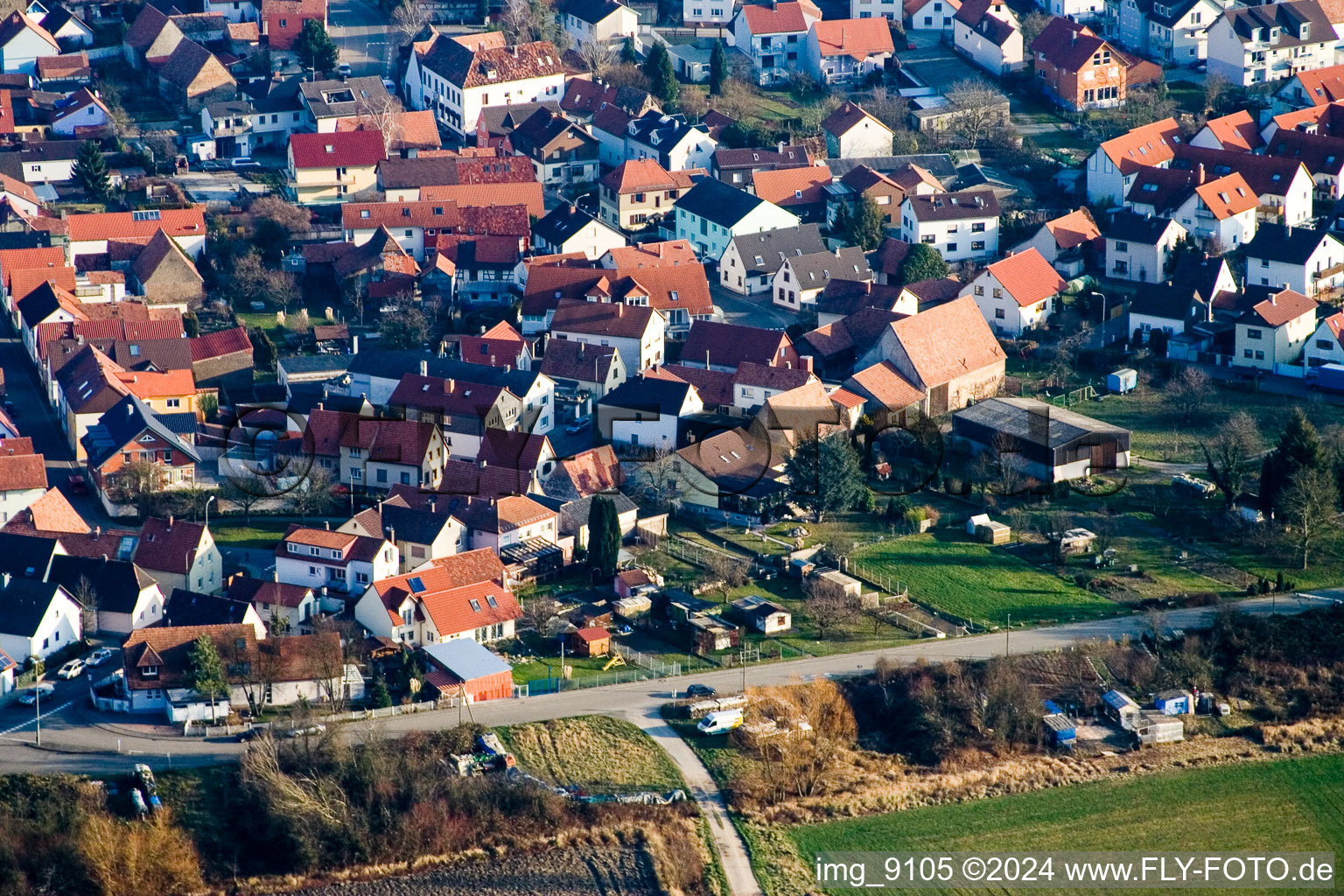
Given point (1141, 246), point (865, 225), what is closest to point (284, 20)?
point (865, 225)

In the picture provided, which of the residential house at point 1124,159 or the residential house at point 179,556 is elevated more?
the residential house at point 1124,159

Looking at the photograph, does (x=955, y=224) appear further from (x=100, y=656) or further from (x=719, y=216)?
(x=100, y=656)

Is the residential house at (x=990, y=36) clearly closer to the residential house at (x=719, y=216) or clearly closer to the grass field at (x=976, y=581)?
the residential house at (x=719, y=216)

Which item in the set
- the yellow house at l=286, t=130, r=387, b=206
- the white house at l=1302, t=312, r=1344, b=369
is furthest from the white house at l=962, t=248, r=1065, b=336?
the yellow house at l=286, t=130, r=387, b=206

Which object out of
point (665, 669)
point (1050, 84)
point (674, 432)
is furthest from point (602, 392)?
point (1050, 84)

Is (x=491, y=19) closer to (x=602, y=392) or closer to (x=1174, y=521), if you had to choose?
(x=602, y=392)

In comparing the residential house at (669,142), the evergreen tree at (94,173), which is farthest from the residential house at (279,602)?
the residential house at (669,142)

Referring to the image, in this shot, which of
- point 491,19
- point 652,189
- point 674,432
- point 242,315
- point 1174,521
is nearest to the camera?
point 1174,521
